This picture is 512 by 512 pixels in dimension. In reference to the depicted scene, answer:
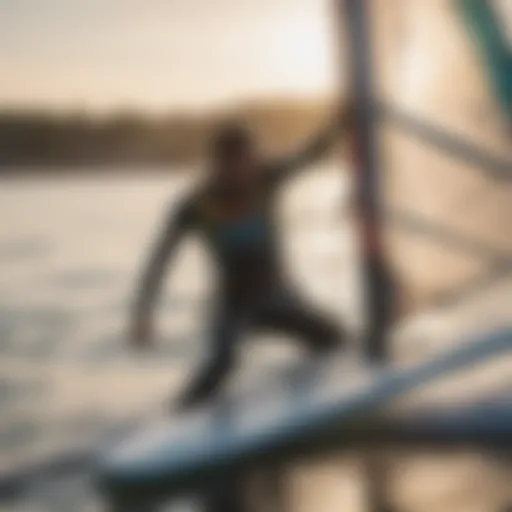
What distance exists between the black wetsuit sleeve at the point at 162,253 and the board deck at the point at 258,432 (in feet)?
0.43

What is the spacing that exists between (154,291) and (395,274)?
25cm

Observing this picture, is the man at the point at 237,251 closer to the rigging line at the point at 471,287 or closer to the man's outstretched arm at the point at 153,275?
the man's outstretched arm at the point at 153,275

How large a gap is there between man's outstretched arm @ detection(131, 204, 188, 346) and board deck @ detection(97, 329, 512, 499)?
10cm

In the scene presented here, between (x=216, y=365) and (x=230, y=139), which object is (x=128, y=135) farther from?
(x=216, y=365)

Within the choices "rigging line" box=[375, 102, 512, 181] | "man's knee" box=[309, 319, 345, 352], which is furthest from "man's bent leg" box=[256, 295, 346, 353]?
"rigging line" box=[375, 102, 512, 181]

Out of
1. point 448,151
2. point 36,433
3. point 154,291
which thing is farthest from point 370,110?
point 36,433

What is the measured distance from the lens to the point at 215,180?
1.16 m

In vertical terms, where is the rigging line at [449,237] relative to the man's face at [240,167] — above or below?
below

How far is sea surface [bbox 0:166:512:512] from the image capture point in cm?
116

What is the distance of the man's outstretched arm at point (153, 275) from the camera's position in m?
1.15

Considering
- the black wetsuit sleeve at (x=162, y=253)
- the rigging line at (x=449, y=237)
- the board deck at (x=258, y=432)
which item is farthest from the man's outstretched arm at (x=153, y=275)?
the rigging line at (x=449, y=237)

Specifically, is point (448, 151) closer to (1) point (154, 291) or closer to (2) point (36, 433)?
(1) point (154, 291)

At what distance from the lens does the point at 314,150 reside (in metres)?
1.16

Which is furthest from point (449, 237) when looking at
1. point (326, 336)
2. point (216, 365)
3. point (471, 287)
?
point (216, 365)
